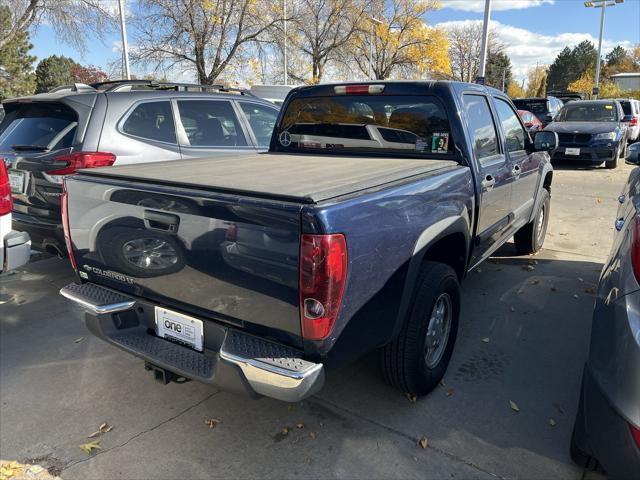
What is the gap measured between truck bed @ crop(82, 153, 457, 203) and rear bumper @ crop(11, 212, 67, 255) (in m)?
1.51

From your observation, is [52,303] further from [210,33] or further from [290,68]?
[290,68]

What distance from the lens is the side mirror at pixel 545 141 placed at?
183 inches

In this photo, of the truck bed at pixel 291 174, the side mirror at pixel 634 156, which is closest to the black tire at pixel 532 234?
the side mirror at pixel 634 156

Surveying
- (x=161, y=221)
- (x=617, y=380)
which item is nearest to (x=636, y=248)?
(x=617, y=380)

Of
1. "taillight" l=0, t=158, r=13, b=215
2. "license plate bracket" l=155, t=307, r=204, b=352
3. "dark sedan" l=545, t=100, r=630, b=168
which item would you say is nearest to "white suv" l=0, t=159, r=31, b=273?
"taillight" l=0, t=158, r=13, b=215

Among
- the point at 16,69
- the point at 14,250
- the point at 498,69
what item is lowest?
the point at 14,250

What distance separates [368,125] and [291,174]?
1.39 meters

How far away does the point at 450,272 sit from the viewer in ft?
9.85

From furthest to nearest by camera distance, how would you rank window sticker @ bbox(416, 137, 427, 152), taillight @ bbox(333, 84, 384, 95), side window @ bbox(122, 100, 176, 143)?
1. side window @ bbox(122, 100, 176, 143)
2. taillight @ bbox(333, 84, 384, 95)
3. window sticker @ bbox(416, 137, 427, 152)

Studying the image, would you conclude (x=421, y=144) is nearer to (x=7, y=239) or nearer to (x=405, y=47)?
(x=7, y=239)

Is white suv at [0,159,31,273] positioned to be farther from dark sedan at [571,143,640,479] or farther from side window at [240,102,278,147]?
dark sedan at [571,143,640,479]

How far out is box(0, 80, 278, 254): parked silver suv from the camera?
171 inches

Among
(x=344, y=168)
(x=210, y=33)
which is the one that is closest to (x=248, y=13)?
(x=210, y=33)

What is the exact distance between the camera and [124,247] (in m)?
2.58
